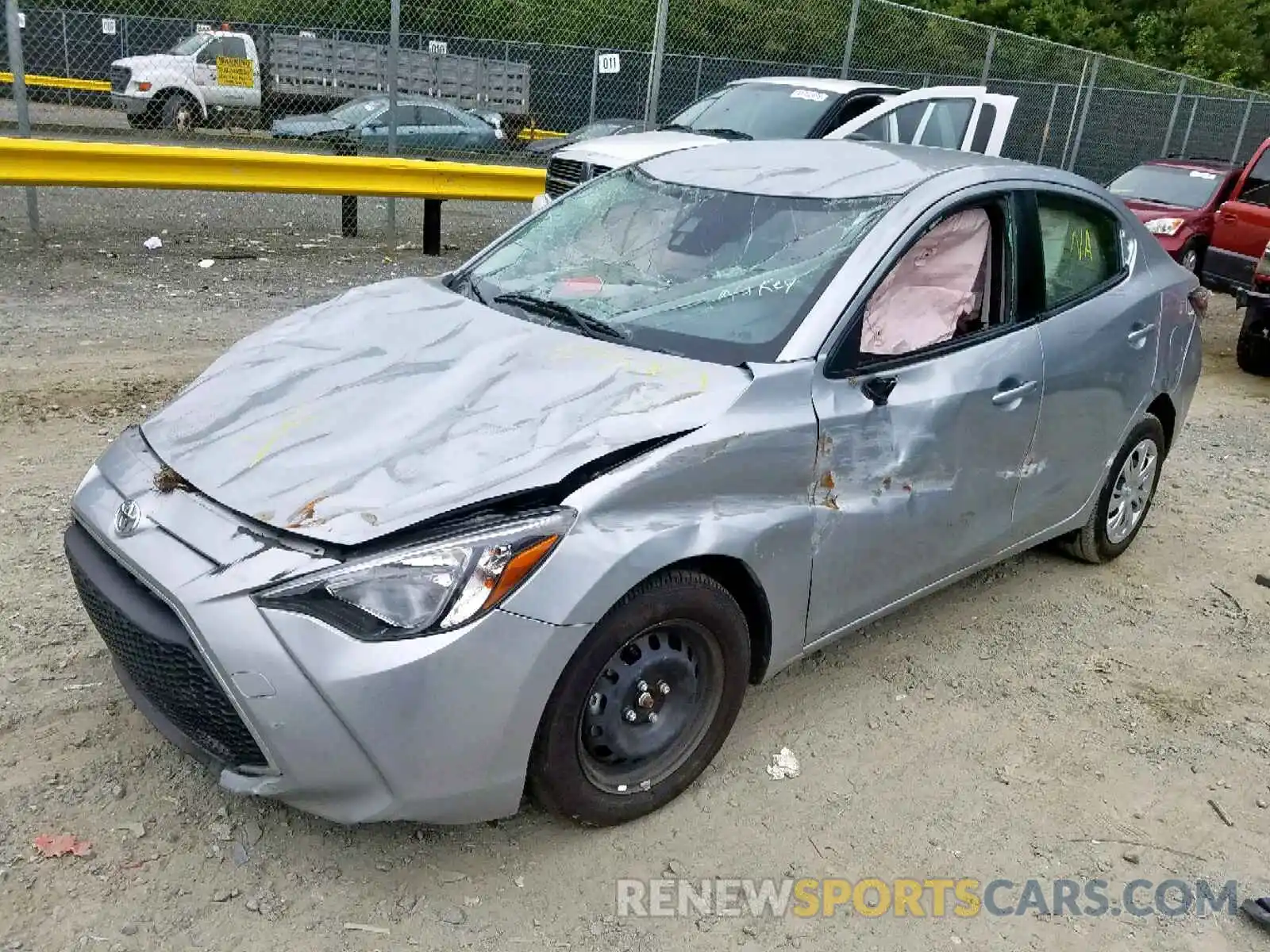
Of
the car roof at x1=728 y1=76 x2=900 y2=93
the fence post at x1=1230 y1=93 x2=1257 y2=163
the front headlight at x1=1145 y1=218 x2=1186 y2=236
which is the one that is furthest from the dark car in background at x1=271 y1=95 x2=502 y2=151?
the fence post at x1=1230 y1=93 x2=1257 y2=163

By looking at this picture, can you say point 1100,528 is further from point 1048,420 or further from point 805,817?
point 805,817

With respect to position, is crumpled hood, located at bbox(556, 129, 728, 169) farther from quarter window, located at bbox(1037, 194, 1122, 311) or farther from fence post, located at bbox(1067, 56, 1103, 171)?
fence post, located at bbox(1067, 56, 1103, 171)

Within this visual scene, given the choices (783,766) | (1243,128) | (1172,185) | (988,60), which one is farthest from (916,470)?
(1243,128)

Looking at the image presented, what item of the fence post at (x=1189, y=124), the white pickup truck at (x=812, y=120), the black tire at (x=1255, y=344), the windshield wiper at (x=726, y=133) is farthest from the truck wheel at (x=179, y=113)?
the fence post at (x=1189, y=124)

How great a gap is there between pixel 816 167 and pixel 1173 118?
18.9 metres

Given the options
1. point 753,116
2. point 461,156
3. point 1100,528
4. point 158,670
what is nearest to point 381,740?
point 158,670

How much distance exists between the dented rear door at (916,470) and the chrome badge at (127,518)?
1.79 meters

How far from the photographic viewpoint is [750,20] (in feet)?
50.1

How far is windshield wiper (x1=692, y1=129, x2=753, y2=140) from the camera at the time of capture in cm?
980

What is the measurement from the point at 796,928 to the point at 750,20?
48.1 feet

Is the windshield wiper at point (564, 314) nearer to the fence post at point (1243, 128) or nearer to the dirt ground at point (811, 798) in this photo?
the dirt ground at point (811, 798)

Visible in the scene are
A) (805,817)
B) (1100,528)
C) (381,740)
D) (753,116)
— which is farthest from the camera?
(753,116)

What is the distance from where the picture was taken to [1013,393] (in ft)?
12.2

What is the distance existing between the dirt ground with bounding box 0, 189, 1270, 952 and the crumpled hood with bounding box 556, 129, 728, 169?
5183 mm
